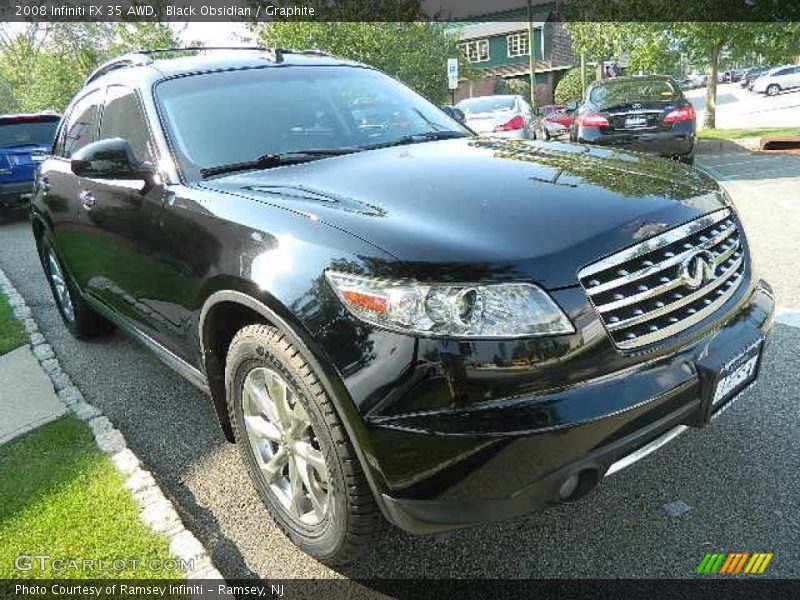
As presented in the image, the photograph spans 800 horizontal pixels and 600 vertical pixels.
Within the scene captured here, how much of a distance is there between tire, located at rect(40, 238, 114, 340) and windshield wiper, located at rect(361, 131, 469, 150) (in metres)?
2.49

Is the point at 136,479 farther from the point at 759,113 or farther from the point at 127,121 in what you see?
the point at 759,113

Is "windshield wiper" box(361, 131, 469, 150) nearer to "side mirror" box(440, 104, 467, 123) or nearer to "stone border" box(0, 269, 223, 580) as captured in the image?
"side mirror" box(440, 104, 467, 123)

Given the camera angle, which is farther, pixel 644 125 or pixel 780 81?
pixel 780 81

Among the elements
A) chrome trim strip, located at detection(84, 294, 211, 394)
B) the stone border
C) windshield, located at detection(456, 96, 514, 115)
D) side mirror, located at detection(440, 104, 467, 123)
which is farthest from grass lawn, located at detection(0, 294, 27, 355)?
windshield, located at detection(456, 96, 514, 115)

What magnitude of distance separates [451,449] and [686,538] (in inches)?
45.7

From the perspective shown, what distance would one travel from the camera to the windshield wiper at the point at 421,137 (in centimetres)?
312

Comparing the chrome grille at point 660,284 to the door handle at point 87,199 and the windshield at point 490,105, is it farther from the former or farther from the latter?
the windshield at point 490,105

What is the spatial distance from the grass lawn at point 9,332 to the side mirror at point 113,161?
2.51 m

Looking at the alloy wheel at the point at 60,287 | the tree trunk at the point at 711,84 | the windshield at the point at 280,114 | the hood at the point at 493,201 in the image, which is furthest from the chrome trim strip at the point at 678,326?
the tree trunk at the point at 711,84

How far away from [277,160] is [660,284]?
5.55ft

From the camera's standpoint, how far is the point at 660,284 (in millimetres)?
1989

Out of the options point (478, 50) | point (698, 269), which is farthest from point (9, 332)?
point (478, 50)

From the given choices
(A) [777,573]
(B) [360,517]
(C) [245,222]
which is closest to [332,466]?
(B) [360,517]

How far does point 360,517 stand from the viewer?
6.68 feet
